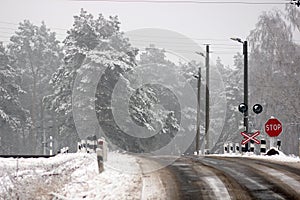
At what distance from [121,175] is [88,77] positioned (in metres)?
32.4

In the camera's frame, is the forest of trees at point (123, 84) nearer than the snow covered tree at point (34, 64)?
Yes

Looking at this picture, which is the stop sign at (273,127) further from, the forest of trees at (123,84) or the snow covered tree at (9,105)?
the snow covered tree at (9,105)

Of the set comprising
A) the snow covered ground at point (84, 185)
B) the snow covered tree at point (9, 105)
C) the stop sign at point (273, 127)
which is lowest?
the snow covered ground at point (84, 185)

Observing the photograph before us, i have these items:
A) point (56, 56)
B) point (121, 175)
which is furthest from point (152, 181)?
point (56, 56)

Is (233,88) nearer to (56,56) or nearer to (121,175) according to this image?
(56,56)

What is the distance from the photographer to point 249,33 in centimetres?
4525

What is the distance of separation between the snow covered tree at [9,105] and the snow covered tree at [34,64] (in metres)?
4.85

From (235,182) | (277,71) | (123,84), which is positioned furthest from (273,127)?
(123,84)

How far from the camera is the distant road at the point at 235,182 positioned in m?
8.82

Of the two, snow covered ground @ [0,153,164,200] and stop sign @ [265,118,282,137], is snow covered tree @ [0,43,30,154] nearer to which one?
stop sign @ [265,118,282,137]

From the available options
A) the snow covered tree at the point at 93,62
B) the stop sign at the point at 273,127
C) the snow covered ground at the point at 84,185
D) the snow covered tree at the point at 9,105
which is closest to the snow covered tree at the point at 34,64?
the snow covered tree at the point at 9,105

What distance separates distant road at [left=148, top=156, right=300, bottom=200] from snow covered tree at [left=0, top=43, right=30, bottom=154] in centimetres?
4493

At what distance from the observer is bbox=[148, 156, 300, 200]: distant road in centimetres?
882

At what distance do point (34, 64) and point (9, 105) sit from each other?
39.5ft
